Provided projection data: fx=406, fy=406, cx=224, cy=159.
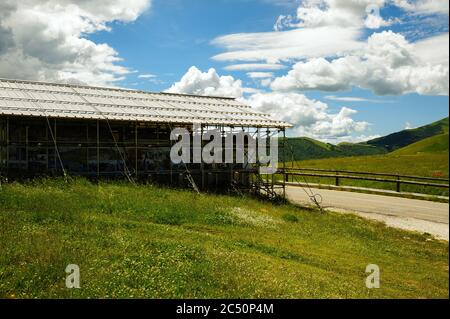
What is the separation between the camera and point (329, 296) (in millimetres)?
9555

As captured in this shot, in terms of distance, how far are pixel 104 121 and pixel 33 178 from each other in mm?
7154

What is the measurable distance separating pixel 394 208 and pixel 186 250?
22866 millimetres

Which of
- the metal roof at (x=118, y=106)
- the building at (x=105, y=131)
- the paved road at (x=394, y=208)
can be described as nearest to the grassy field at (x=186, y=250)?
the paved road at (x=394, y=208)

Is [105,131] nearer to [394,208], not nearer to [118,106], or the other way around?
[118,106]

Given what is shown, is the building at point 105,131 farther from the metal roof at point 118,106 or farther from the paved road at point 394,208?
the paved road at point 394,208

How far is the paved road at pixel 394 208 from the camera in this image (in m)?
24.6

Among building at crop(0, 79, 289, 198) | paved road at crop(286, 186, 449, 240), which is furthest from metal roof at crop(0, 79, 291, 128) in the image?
paved road at crop(286, 186, 449, 240)

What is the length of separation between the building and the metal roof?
60mm

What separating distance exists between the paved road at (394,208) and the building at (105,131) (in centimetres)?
707

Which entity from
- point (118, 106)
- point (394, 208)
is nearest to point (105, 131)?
point (118, 106)

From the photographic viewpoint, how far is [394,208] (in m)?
30.1

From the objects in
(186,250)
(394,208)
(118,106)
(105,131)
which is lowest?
(394,208)

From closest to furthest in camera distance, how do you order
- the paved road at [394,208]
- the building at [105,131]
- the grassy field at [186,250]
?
the grassy field at [186,250]
the paved road at [394,208]
the building at [105,131]
